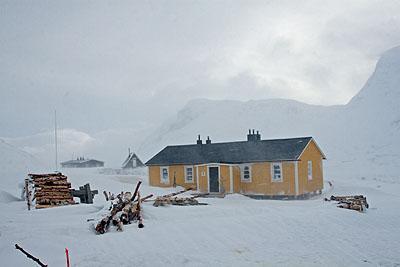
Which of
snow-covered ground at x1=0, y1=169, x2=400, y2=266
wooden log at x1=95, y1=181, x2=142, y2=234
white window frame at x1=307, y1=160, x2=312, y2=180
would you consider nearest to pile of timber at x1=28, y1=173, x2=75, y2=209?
snow-covered ground at x1=0, y1=169, x2=400, y2=266

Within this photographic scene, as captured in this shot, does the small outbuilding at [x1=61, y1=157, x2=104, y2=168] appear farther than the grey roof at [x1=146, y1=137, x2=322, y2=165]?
Yes

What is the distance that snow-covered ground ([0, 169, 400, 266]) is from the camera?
38.6ft

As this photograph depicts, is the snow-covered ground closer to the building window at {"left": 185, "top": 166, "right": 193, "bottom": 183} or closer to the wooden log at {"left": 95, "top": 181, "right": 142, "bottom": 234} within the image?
the wooden log at {"left": 95, "top": 181, "right": 142, "bottom": 234}

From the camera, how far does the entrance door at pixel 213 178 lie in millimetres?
30750

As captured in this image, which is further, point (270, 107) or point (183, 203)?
point (270, 107)

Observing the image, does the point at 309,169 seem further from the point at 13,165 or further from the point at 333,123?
the point at 333,123

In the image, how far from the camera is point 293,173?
94.0 ft

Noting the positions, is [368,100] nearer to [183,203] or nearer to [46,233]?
[183,203]

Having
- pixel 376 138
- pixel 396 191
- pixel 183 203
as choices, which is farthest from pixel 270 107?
pixel 183 203

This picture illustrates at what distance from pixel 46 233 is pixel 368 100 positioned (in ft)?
267

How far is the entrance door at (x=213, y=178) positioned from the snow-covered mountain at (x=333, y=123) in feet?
76.4

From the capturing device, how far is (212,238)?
13.8m

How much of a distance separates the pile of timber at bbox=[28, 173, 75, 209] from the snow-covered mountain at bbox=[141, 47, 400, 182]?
3580 cm

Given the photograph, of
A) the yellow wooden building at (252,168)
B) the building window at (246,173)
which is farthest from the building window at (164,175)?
the building window at (246,173)
